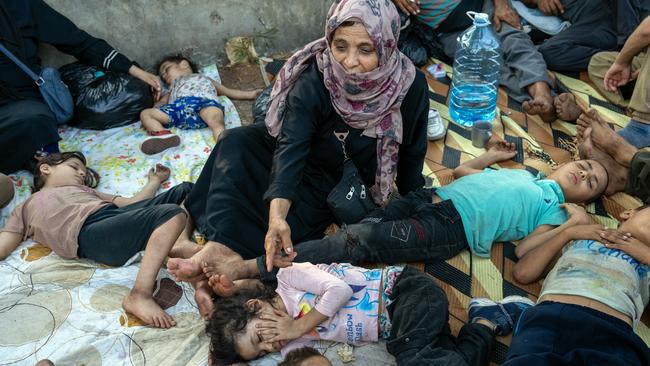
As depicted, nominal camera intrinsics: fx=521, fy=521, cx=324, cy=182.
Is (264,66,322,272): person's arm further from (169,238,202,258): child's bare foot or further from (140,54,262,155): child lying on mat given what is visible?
(140,54,262,155): child lying on mat

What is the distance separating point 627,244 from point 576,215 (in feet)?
1.10

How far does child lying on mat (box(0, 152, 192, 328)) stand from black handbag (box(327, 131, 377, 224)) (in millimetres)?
756

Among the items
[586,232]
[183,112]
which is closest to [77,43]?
[183,112]

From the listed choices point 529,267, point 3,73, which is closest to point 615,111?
point 529,267

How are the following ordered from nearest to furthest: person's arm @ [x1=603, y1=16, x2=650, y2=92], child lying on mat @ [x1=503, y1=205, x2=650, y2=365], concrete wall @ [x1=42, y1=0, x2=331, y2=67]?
child lying on mat @ [x1=503, y1=205, x2=650, y2=365]
person's arm @ [x1=603, y1=16, x2=650, y2=92]
concrete wall @ [x1=42, y1=0, x2=331, y2=67]

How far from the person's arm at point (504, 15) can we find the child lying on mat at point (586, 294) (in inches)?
91.0

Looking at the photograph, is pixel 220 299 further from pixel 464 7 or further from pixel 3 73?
pixel 464 7

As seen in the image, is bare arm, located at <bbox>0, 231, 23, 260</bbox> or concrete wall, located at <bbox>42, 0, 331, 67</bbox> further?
concrete wall, located at <bbox>42, 0, 331, 67</bbox>

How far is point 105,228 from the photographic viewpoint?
8.43ft

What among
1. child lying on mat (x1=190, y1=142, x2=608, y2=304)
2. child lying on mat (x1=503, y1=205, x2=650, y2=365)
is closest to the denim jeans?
child lying on mat (x1=190, y1=142, x2=608, y2=304)

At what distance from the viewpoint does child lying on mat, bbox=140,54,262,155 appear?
3.51 m

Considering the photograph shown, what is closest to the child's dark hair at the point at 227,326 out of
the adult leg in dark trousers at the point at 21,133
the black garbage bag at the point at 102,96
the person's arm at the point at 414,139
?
the person's arm at the point at 414,139

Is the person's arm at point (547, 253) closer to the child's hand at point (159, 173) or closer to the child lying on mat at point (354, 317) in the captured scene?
the child lying on mat at point (354, 317)

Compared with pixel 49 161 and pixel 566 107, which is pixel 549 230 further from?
pixel 49 161
